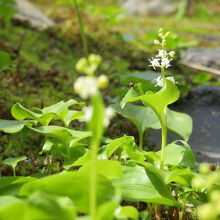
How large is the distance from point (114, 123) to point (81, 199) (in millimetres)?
2356

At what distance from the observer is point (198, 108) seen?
433 centimetres

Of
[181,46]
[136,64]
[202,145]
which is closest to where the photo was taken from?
[202,145]

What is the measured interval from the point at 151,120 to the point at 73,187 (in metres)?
1.39

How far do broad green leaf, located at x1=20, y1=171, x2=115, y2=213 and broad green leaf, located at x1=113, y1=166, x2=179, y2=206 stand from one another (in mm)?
303

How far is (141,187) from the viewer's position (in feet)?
5.13

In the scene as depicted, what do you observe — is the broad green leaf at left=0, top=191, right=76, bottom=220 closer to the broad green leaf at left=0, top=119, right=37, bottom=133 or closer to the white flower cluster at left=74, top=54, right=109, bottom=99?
the white flower cluster at left=74, top=54, right=109, bottom=99

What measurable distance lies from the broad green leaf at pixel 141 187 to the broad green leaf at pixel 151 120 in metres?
0.84

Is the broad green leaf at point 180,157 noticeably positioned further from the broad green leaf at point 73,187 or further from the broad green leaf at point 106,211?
the broad green leaf at point 106,211

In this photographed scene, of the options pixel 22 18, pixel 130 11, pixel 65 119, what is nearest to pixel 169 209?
pixel 65 119

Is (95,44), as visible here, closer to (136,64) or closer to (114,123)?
(136,64)

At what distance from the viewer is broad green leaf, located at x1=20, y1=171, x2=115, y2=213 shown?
1.22 m

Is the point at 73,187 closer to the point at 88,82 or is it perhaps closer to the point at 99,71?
the point at 88,82

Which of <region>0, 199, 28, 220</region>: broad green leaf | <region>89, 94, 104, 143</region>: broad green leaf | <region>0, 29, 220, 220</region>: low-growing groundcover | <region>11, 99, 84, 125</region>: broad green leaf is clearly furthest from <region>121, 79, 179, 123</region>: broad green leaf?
<region>0, 199, 28, 220</region>: broad green leaf

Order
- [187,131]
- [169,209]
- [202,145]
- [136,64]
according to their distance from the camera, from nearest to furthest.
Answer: [169,209] < [187,131] < [202,145] < [136,64]
